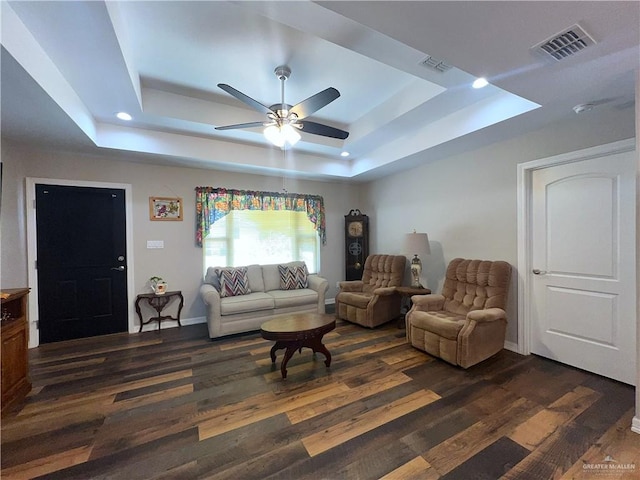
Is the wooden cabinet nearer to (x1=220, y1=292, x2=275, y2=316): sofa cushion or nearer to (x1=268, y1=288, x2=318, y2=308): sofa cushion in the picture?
(x1=220, y1=292, x2=275, y2=316): sofa cushion

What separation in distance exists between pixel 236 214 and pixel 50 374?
2.92 metres

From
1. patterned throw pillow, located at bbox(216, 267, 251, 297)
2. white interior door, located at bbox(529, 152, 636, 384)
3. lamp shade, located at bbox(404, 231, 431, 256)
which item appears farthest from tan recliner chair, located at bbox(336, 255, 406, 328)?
white interior door, located at bbox(529, 152, 636, 384)

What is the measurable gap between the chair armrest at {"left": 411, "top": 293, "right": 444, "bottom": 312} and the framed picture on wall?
3.66 metres

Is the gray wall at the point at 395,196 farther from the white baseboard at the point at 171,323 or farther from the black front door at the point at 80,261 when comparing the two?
the black front door at the point at 80,261

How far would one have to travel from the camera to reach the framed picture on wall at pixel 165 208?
410cm

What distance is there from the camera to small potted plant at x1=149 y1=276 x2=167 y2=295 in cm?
395

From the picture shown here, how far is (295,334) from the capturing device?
2.59m

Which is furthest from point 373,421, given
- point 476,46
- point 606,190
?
point 606,190

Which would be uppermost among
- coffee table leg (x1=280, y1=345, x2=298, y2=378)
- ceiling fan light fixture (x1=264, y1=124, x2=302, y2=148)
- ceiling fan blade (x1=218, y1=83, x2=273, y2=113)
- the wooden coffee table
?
ceiling fan blade (x1=218, y1=83, x2=273, y2=113)

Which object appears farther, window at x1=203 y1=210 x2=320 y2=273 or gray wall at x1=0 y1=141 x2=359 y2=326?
window at x1=203 y1=210 x2=320 y2=273

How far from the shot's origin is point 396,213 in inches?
189

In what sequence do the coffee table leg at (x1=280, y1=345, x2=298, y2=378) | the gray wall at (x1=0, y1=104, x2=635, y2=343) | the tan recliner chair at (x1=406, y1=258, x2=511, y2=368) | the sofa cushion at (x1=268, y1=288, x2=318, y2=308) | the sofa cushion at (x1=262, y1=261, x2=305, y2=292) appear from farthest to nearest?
the sofa cushion at (x1=262, y1=261, x2=305, y2=292)
the sofa cushion at (x1=268, y1=288, x2=318, y2=308)
the gray wall at (x1=0, y1=104, x2=635, y2=343)
the tan recliner chair at (x1=406, y1=258, x2=511, y2=368)
the coffee table leg at (x1=280, y1=345, x2=298, y2=378)

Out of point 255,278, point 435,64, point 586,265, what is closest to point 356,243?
point 255,278

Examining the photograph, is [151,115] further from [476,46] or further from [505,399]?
[505,399]
